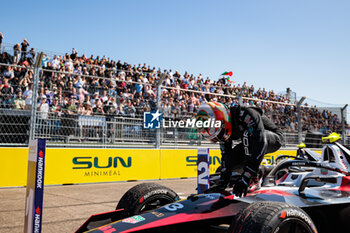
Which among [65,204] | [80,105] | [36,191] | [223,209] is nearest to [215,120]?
[223,209]

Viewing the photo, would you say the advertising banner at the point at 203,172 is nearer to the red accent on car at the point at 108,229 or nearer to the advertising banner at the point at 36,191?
the red accent on car at the point at 108,229

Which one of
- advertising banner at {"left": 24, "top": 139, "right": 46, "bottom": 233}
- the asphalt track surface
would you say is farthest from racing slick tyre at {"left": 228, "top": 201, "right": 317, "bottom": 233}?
the asphalt track surface

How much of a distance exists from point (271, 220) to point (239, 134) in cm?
179

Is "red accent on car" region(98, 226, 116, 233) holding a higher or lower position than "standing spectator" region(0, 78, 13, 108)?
lower

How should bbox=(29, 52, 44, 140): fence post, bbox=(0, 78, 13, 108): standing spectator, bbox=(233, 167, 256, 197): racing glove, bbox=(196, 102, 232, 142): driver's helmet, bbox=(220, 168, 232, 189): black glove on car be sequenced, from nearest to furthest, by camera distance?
bbox=(233, 167, 256, 197): racing glove < bbox=(196, 102, 232, 142): driver's helmet < bbox=(220, 168, 232, 189): black glove on car < bbox=(0, 78, 13, 108): standing spectator < bbox=(29, 52, 44, 140): fence post

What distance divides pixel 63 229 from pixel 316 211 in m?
2.86

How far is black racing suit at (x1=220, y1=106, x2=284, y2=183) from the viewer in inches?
136

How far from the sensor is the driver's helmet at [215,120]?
3.77 m

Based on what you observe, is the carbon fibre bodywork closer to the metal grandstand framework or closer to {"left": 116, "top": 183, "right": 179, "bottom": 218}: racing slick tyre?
{"left": 116, "top": 183, "right": 179, "bottom": 218}: racing slick tyre

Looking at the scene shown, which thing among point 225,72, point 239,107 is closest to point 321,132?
point 225,72

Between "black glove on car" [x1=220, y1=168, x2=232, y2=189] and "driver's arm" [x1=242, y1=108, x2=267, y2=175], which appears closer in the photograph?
"driver's arm" [x1=242, y1=108, x2=267, y2=175]

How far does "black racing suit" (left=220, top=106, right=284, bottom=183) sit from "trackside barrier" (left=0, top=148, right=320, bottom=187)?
5.11 m

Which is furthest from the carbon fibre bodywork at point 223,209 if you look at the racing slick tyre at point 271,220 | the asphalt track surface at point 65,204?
the asphalt track surface at point 65,204

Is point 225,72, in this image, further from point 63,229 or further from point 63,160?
point 63,229
